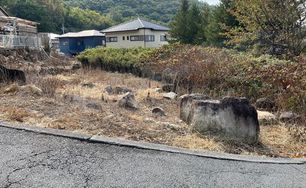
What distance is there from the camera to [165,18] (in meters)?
67.9

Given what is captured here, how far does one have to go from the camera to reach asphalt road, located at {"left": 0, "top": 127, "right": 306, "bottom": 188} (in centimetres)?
266

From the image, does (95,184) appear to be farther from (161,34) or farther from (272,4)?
(161,34)

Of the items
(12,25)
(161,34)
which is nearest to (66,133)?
(12,25)

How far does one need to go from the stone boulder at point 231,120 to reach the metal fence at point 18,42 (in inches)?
701

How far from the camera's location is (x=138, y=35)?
1380 inches

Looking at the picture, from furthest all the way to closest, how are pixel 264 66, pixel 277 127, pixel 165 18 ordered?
pixel 165 18, pixel 264 66, pixel 277 127

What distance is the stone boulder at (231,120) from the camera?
3.84m

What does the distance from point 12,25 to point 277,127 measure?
2727 cm

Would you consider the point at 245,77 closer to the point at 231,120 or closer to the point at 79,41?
the point at 231,120

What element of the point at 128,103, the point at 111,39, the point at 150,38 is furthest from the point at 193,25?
the point at 128,103

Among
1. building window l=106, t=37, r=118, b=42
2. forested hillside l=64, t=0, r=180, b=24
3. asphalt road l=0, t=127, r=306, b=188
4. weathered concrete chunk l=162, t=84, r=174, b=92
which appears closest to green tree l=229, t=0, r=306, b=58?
weathered concrete chunk l=162, t=84, r=174, b=92

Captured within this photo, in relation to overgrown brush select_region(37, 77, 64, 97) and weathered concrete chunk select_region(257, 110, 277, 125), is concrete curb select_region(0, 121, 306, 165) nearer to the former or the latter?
weathered concrete chunk select_region(257, 110, 277, 125)

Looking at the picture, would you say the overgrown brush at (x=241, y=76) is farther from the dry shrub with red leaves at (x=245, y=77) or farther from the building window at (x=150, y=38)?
the building window at (x=150, y=38)

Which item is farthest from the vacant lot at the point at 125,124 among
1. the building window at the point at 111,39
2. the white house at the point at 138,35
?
the building window at the point at 111,39
